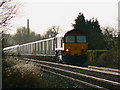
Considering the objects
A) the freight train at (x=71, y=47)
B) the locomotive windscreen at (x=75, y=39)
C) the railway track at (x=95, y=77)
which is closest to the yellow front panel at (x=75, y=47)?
the freight train at (x=71, y=47)

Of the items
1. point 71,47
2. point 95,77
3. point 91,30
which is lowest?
point 95,77

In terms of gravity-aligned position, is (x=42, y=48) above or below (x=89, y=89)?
above

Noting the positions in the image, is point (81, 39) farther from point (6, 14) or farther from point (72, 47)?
point (6, 14)

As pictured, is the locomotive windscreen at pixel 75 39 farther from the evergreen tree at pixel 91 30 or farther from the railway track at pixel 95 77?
the evergreen tree at pixel 91 30

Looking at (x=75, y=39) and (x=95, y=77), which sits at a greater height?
(x=75, y=39)

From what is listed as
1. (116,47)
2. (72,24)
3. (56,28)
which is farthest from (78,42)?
(56,28)

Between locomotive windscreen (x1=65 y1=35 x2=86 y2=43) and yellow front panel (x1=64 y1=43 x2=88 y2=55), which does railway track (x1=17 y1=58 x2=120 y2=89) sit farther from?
locomotive windscreen (x1=65 y1=35 x2=86 y2=43)

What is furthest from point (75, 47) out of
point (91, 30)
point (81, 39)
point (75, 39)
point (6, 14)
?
point (91, 30)

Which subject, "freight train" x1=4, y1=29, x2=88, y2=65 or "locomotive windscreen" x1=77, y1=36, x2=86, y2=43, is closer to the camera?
"freight train" x1=4, y1=29, x2=88, y2=65

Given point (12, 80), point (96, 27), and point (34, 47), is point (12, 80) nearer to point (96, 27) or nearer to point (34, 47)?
point (34, 47)

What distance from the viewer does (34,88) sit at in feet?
22.6

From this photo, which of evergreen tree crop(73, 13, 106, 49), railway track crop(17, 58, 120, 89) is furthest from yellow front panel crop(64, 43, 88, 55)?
evergreen tree crop(73, 13, 106, 49)

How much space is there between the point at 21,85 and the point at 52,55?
1437 centimetres

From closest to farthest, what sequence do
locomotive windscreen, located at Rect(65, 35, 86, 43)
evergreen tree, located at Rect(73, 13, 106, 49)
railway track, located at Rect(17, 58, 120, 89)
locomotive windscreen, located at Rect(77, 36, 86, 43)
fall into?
railway track, located at Rect(17, 58, 120, 89) → locomotive windscreen, located at Rect(65, 35, 86, 43) → locomotive windscreen, located at Rect(77, 36, 86, 43) → evergreen tree, located at Rect(73, 13, 106, 49)
